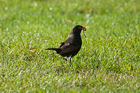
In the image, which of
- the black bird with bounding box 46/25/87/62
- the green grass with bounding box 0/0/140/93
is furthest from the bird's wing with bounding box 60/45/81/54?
the green grass with bounding box 0/0/140/93

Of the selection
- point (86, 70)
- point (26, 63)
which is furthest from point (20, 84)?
point (86, 70)

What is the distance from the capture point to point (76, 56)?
5555 millimetres

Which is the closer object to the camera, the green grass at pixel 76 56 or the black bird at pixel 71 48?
the green grass at pixel 76 56

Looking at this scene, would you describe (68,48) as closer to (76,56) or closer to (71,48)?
(71,48)

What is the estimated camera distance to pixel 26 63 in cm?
511

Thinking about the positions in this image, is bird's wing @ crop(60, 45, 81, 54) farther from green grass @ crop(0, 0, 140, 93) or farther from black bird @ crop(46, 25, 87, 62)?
green grass @ crop(0, 0, 140, 93)

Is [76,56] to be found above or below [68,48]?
below

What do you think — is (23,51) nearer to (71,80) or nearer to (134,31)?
(71,80)

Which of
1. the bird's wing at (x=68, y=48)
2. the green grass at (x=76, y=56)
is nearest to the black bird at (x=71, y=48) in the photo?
the bird's wing at (x=68, y=48)

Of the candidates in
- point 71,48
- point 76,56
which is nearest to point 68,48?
point 71,48

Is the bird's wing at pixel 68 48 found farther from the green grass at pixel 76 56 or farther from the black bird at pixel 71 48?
the green grass at pixel 76 56

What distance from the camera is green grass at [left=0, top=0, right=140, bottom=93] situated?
4.21 m

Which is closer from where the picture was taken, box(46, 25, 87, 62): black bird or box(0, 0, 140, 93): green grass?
box(0, 0, 140, 93): green grass

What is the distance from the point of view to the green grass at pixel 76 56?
4.21 meters
